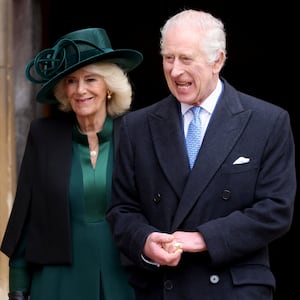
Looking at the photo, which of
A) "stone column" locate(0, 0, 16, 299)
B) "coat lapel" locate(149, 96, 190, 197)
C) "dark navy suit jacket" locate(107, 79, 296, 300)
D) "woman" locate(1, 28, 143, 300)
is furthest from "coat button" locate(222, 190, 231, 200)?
"stone column" locate(0, 0, 16, 299)

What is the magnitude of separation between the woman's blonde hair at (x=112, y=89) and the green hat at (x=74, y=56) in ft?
0.10

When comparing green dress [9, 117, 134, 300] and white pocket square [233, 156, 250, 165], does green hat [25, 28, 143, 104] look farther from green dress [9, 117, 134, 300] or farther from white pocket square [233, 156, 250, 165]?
white pocket square [233, 156, 250, 165]

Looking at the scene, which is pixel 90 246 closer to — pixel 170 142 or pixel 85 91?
pixel 85 91

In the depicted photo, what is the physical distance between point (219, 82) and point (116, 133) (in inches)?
29.8

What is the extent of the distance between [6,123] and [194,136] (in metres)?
2.07

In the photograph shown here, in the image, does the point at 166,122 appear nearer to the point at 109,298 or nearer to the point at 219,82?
the point at 219,82

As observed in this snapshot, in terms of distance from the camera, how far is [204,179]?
11.1 ft

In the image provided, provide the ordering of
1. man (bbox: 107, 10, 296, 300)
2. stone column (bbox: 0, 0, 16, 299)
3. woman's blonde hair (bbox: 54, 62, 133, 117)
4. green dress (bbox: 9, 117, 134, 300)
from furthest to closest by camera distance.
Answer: stone column (bbox: 0, 0, 16, 299) < woman's blonde hair (bbox: 54, 62, 133, 117) < green dress (bbox: 9, 117, 134, 300) < man (bbox: 107, 10, 296, 300)

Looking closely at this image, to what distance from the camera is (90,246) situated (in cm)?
417

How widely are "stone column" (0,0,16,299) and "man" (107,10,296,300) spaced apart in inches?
76.7

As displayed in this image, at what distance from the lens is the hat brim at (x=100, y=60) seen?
4.19 meters

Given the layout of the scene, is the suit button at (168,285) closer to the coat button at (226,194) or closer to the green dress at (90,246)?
the coat button at (226,194)

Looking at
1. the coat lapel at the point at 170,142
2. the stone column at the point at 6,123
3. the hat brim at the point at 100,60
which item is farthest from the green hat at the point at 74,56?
the stone column at the point at 6,123

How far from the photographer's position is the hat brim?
4188 mm
